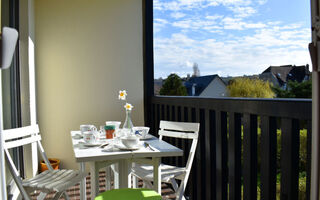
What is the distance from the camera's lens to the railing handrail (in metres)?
1.49

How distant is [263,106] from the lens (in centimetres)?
180

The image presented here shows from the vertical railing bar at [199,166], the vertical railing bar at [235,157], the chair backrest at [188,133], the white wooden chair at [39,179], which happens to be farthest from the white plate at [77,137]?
the vertical railing bar at [235,157]

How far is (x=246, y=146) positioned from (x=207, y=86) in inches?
59.0

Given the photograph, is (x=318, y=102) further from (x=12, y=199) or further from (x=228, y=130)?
(x=12, y=199)

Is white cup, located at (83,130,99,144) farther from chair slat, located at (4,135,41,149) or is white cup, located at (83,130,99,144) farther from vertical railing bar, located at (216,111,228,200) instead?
vertical railing bar, located at (216,111,228,200)

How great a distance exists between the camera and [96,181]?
199 cm

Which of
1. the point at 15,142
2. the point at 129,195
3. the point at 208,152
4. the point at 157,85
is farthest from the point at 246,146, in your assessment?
the point at 157,85

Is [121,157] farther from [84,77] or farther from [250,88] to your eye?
[84,77]

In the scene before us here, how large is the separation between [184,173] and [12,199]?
66.8 inches

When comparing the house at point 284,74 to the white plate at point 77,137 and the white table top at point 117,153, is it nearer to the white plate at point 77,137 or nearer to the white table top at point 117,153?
the white table top at point 117,153

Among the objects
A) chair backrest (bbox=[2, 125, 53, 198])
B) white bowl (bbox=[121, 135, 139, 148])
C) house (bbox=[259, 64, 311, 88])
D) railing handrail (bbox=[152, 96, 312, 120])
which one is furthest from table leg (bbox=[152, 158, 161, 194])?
house (bbox=[259, 64, 311, 88])

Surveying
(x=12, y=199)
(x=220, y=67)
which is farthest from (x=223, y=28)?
(x=12, y=199)

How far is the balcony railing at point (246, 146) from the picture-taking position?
1576mm

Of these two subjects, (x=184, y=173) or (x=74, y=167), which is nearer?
(x=184, y=173)
